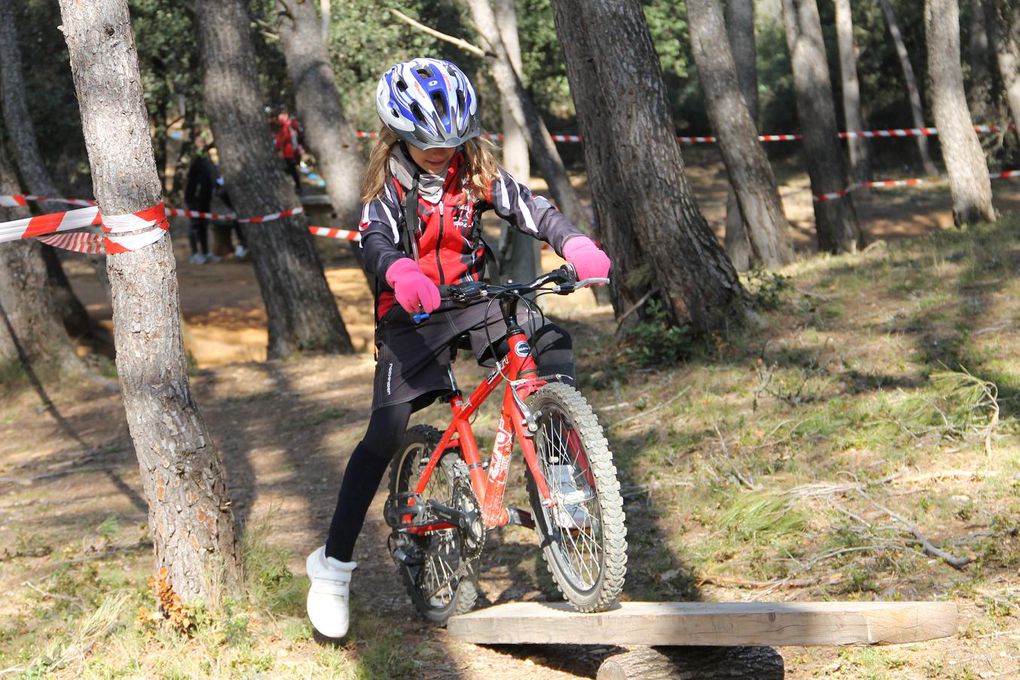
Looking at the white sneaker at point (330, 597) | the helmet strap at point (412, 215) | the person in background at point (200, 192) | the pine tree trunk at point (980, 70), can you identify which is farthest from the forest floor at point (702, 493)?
the pine tree trunk at point (980, 70)

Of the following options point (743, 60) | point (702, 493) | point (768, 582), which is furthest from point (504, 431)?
point (743, 60)

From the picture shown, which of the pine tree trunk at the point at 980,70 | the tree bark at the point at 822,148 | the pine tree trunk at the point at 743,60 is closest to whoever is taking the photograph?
the tree bark at the point at 822,148

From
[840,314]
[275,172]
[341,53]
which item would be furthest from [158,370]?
[341,53]

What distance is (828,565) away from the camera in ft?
16.1

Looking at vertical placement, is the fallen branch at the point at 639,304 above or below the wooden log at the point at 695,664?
above

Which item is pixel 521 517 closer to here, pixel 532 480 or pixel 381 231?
pixel 532 480

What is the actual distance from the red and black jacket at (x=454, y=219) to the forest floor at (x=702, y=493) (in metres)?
1.51

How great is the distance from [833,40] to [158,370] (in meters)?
30.8

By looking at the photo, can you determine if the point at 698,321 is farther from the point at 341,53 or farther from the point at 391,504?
the point at 341,53

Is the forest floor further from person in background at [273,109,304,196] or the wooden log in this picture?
person in background at [273,109,304,196]

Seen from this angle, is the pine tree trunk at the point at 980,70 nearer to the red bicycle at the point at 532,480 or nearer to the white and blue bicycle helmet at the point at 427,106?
the red bicycle at the point at 532,480

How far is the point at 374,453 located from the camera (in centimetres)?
459

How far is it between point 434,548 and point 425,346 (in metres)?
0.97

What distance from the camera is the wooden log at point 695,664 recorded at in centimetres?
404
